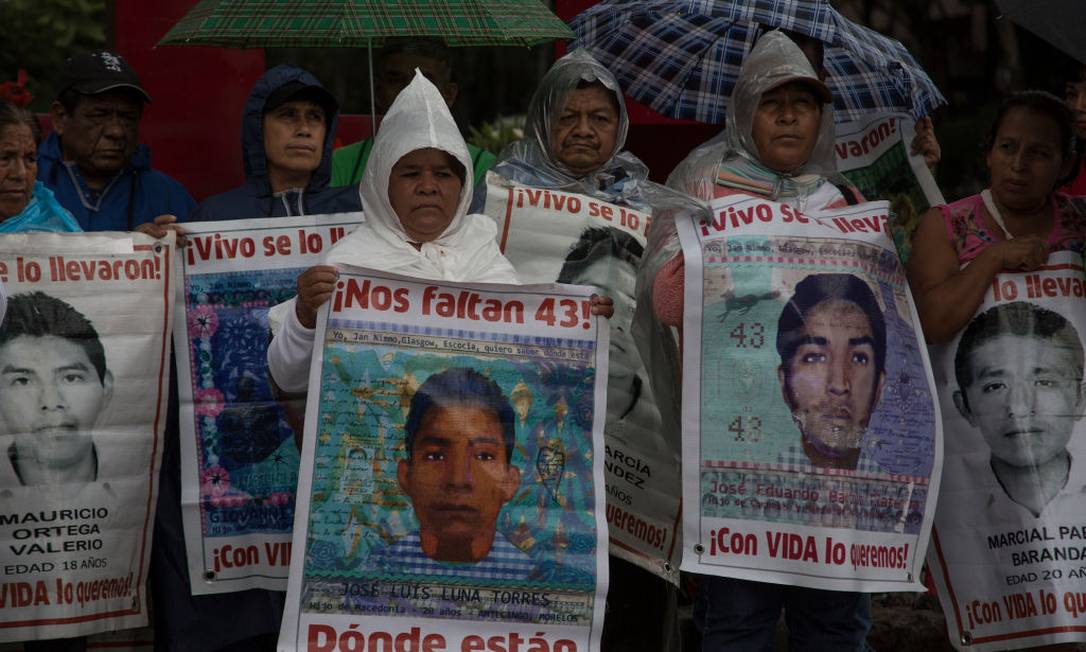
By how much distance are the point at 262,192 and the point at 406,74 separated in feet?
3.11

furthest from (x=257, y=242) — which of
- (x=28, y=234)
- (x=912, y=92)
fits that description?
(x=912, y=92)

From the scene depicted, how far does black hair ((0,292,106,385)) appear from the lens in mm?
4625

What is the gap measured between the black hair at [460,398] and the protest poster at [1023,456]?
136 cm

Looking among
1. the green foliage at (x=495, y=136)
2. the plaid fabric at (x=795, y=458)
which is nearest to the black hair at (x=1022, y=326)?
the plaid fabric at (x=795, y=458)

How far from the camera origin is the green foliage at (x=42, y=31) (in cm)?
945

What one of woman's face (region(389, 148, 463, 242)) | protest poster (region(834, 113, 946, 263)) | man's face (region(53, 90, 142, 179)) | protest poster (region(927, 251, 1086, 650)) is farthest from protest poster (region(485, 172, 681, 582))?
man's face (region(53, 90, 142, 179))

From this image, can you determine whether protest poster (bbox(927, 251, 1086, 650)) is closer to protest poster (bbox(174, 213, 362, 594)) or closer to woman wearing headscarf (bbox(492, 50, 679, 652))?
woman wearing headscarf (bbox(492, 50, 679, 652))

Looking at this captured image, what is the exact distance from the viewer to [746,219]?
177 inches

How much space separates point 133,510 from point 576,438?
142cm

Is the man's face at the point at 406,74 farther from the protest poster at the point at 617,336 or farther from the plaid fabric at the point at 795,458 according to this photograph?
the plaid fabric at the point at 795,458

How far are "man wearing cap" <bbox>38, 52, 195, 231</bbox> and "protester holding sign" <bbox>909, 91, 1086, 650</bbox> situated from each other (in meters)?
2.58

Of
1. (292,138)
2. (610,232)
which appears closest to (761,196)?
(610,232)

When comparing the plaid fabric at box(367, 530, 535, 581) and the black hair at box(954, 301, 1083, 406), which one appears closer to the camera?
the plaid fabric at box(367, 530, 535, 581)

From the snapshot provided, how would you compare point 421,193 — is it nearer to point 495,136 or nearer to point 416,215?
point 416,215
